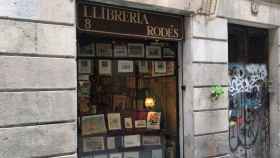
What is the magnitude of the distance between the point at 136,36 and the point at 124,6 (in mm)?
560

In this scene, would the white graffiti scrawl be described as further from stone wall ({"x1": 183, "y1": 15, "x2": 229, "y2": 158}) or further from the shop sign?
the shop sign

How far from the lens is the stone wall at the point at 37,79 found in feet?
17.5

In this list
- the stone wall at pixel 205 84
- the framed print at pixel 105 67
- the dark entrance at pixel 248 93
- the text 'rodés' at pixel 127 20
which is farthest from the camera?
the dark entrance at pixel 248 93

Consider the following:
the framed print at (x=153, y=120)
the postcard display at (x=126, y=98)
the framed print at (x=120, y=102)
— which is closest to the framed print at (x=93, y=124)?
the postcard display at (x=126, y=98)

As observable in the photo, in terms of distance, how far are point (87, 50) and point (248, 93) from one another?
4588mm

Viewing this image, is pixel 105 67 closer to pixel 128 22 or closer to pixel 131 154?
pixel 128 22

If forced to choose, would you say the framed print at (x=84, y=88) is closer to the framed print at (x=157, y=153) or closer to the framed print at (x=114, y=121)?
the framed print at (x=114, y=121)

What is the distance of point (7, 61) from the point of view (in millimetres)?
5336

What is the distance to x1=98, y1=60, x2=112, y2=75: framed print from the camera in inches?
295

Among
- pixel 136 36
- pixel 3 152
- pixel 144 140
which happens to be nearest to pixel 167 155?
pixel 144 140

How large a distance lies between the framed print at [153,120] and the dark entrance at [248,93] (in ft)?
6.69

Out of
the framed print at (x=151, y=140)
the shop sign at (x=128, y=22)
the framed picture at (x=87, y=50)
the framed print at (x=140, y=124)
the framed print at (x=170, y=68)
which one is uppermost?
the shop sign at (x=128, y=22)

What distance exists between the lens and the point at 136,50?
309 inches

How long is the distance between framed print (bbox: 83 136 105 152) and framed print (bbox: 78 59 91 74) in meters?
1.17
